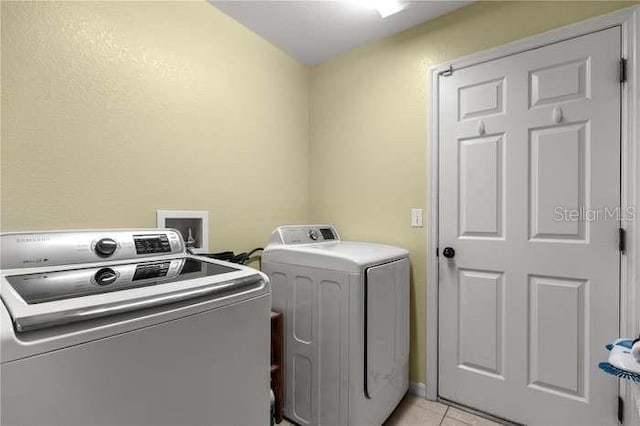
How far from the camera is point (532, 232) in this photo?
5.16 ft

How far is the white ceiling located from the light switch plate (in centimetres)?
124

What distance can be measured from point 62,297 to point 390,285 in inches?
54.2

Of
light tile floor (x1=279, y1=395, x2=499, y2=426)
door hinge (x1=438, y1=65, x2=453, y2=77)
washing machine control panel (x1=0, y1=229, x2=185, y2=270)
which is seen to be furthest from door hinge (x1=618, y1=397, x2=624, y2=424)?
washing machine control panel (x1=0, y1=229, x2=185, y2=270)

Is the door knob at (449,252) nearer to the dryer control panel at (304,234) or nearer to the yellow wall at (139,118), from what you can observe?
the dryer control panel at (304,234)

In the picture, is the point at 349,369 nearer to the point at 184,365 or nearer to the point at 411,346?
the point at 411,346

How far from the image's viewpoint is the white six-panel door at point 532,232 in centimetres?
140

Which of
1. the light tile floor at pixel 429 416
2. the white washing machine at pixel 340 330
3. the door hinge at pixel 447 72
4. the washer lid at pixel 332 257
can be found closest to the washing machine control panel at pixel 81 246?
the washer lid at pixel 332 257

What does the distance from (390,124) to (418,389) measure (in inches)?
70.6

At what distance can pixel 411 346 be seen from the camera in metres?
1.92

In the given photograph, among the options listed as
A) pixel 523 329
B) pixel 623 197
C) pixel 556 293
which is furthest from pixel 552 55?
pixel 523 329

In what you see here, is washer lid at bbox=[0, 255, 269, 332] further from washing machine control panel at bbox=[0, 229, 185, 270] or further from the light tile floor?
the light tile floor

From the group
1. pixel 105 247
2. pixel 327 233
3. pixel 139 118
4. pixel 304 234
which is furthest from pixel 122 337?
pixel 327 233

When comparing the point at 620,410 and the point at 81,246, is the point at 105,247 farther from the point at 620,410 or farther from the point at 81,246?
the point at 620,410

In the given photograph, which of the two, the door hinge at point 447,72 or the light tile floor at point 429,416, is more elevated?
the door hinge at point 447,72
